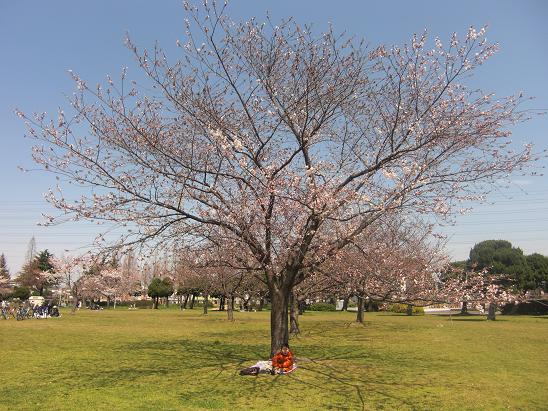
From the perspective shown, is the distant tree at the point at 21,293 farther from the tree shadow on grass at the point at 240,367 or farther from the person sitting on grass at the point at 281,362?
the person sitting on grass at the point at 281,362

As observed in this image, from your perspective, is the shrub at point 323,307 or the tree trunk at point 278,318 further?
the shrub at point 323,307

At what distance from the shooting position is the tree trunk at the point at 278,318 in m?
12.8

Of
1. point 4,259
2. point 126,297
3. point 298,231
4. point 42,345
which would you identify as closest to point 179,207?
point 298,231

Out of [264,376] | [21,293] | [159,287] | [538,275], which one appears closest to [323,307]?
[159,287]

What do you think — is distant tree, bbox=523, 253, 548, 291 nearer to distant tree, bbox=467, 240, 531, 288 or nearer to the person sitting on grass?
distant tree, bbox=467, 240, 531, 288

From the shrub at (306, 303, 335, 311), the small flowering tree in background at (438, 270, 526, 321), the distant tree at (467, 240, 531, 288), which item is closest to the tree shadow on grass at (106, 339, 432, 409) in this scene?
the small flowering tree in background at (438, 270, 526, 321)

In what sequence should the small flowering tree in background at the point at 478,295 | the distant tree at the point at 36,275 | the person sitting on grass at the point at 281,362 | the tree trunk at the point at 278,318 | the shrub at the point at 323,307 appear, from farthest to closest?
the distant tree at the point at 36,275
the shrub at the point at 323,307
the tree trunk at the point at 278,318
the person sitting on grass at the point at 281,362
the small flowering tree in background at the point at 478,295

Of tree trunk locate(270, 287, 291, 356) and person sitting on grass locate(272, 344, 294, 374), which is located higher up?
tree trunk locate(270, 287, 291, 356)

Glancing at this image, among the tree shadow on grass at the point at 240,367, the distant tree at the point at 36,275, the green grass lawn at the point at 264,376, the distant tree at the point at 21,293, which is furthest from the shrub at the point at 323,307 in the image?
the tree shadow on grass at the point at 240,367

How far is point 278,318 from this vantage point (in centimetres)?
1288

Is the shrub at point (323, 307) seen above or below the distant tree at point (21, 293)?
below

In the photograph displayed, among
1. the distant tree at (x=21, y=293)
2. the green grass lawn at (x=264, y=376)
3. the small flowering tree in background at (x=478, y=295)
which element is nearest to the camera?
the green grass lawn at (x=264, y=376)

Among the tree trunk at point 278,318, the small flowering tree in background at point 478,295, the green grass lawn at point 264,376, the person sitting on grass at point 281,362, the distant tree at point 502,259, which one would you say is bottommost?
the green grass lawn at point 264,376

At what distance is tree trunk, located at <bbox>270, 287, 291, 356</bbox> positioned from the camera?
42.1 feet
